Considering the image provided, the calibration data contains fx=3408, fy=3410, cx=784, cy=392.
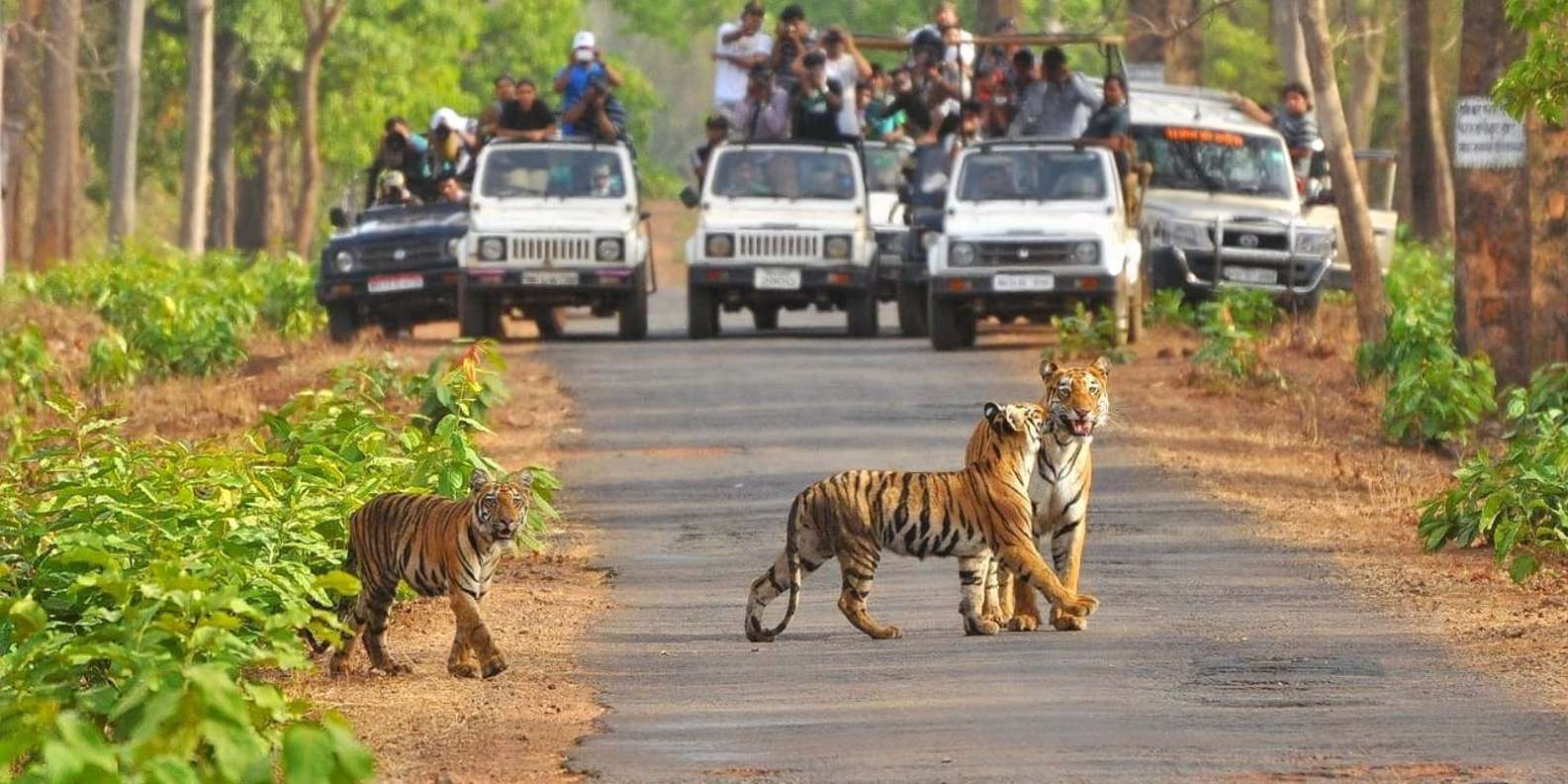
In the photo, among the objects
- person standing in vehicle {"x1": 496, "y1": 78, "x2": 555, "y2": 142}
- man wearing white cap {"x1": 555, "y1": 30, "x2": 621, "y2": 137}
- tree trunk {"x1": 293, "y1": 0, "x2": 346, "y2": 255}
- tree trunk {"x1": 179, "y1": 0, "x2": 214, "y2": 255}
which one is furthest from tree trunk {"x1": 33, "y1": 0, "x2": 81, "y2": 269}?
person standing in vehicle {"x1": 496, "y1": 78, "x2": 555, "y2": 142}

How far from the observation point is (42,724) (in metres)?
9.11

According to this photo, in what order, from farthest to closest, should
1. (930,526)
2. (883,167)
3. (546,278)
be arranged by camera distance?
(883,167)
(546,278)
(930,526)

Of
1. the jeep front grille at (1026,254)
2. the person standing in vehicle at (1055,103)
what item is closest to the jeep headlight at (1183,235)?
the person standing in vehicle at (1055,103)

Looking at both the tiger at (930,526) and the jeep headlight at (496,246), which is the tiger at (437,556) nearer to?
the tiger at (930,526)

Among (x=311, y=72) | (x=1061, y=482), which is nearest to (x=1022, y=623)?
(x=1061, y=482)

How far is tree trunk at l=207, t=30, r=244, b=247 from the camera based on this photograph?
56.9 meters

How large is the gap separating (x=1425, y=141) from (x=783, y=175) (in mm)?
16692

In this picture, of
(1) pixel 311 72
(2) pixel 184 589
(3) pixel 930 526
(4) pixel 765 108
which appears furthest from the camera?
(1) pixel 311 72

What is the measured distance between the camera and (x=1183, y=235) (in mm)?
31156

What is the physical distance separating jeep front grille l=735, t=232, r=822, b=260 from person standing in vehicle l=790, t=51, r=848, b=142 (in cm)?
144

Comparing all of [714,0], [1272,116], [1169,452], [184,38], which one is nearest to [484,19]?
[184,38]

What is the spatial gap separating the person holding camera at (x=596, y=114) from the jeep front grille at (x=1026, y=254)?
4.50 m

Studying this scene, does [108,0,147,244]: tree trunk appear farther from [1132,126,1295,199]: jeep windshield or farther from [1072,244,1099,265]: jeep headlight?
[1072,244,1099,265]: jeep headlight

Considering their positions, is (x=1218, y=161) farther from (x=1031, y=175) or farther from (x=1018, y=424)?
(x=1018, y=424)
